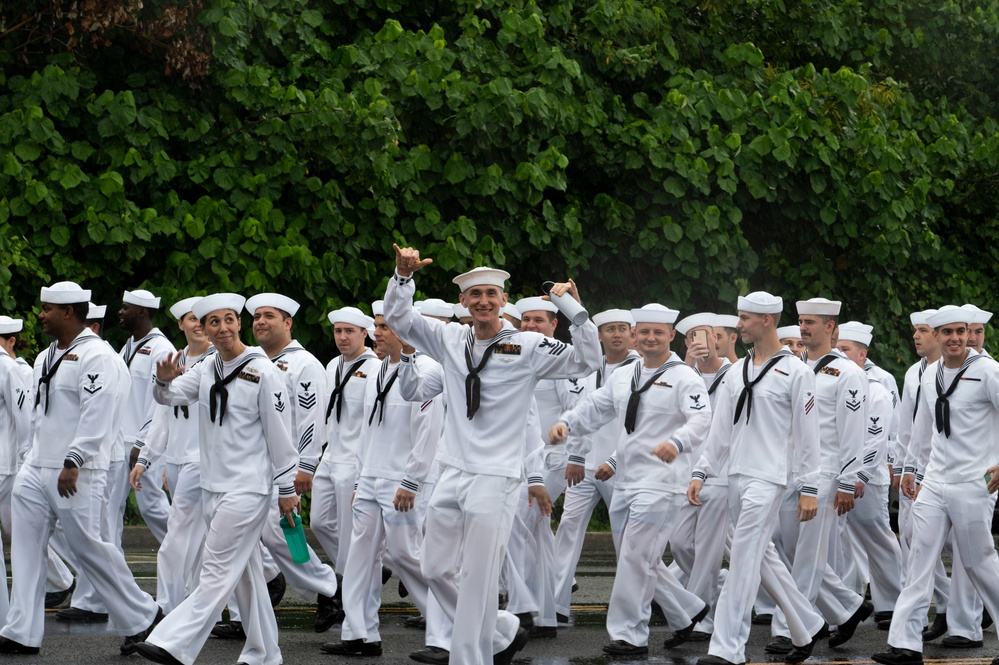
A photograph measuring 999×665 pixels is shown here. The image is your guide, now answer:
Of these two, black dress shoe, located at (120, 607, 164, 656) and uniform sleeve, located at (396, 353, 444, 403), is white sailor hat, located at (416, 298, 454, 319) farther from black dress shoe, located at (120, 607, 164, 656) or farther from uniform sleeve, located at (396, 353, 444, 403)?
black dress shoe, located at (120, 607, 164, 656)

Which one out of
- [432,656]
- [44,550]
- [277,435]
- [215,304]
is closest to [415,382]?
[277,435]

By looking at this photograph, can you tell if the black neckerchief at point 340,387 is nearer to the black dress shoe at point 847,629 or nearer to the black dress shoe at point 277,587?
the black dress shoe at point 277,587

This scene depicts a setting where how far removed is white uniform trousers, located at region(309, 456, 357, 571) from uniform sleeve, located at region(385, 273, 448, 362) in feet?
10.7

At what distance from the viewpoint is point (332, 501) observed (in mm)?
12055

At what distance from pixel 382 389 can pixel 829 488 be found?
3.28m

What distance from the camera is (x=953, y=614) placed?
37.0 feet

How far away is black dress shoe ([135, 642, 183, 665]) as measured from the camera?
27.9 feet

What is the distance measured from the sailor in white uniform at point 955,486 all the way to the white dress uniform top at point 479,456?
2959 millimetres

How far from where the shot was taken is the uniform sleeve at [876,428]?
1264 centimetres

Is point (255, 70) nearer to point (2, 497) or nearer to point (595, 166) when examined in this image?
point (595, 166)

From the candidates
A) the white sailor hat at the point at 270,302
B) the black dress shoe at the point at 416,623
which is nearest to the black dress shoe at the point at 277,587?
the black dress shoe at the point at 416,623

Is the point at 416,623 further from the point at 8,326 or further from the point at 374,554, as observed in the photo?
the point at 8,326

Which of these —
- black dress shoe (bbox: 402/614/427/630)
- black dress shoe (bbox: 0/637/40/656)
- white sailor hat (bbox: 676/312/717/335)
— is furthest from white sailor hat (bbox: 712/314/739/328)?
black dress shoe (bbox: 0/637/40/656)

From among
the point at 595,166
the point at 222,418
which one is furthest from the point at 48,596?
the point at 595,166
